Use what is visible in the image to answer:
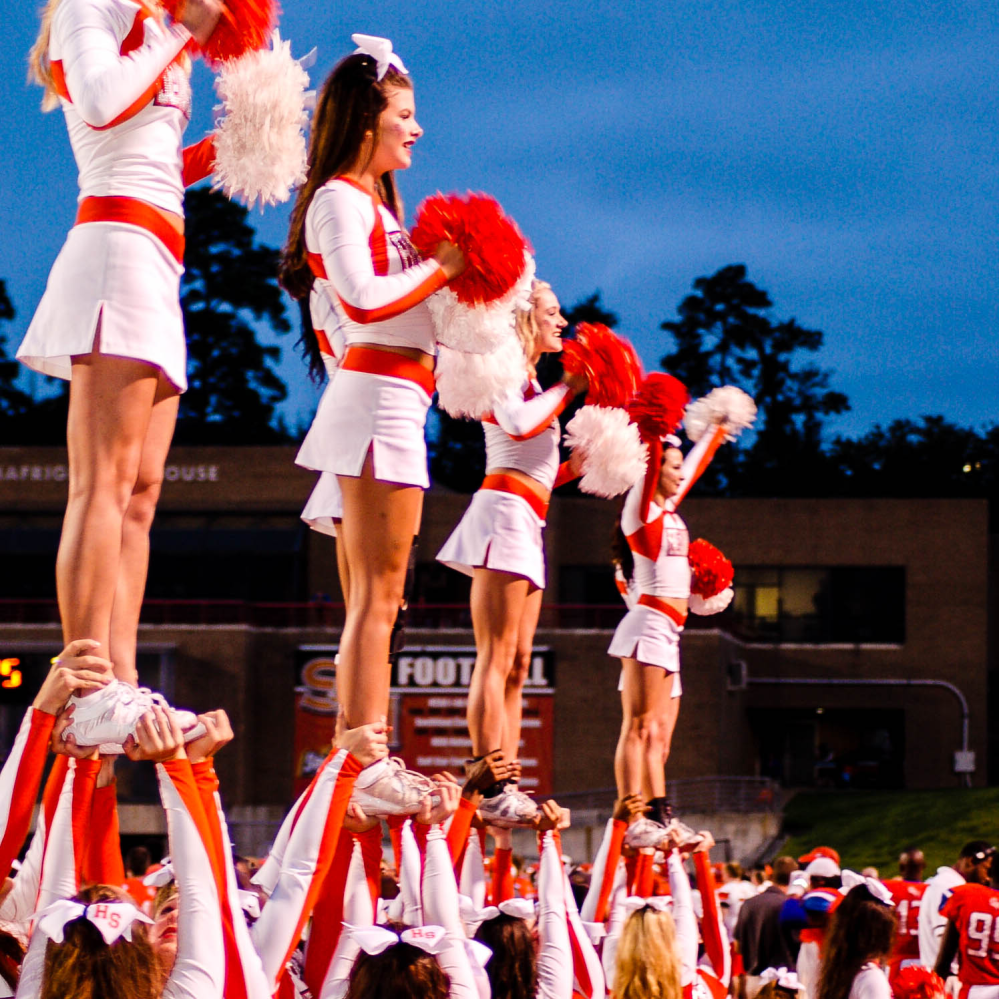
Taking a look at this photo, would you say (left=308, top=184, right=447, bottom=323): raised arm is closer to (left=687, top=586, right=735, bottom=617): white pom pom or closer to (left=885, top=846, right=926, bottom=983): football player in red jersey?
(left=687, top=586, right=735, bottom=617): white pom pom

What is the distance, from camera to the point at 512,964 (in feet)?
13.9

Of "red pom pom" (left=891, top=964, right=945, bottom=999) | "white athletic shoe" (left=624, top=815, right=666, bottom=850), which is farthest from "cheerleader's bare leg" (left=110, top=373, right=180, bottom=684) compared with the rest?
"white athletic shoe" (left=624, top=815, right=666, bottom=850)

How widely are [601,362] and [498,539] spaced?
79 centimetres

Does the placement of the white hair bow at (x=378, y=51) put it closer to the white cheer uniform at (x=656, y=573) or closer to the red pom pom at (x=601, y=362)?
the red pom pom at (x=601, y=362)

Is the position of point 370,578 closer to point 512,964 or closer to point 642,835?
point 512,964

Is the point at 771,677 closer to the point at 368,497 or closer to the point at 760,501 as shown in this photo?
the point at 760,501

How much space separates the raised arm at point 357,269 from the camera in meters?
4.43

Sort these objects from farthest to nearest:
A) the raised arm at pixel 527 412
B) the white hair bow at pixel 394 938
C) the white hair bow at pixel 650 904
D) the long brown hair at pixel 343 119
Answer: the raised arm at pixel 527 412
the white hair bow at pixel 650 904
the long brown hair at pixel 343 119
the white hair bow at pixel 394 938

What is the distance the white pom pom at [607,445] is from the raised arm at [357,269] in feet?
5.70

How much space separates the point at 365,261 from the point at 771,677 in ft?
104

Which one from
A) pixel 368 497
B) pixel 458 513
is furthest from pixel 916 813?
pixel 368 497

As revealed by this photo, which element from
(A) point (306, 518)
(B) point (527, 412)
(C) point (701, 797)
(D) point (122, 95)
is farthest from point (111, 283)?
(C) point (701, 797)

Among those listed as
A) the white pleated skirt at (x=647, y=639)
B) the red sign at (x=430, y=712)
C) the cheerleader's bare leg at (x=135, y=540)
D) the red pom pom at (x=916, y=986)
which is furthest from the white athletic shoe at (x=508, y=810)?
the red sign at (x=430, y=712)

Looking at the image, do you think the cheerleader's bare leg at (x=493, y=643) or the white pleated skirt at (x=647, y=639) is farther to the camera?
the white pleated skirt at (x=647, y=639)
